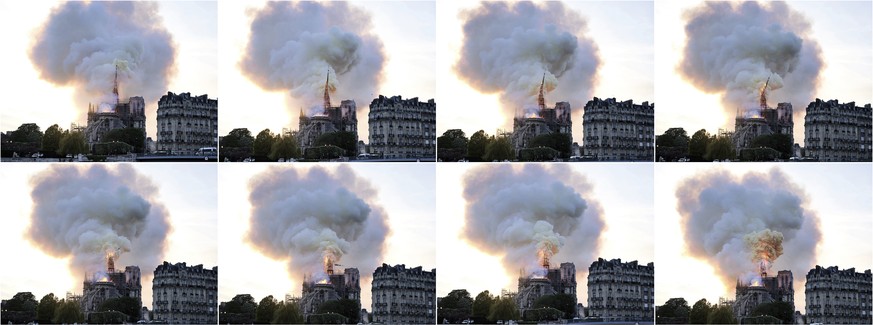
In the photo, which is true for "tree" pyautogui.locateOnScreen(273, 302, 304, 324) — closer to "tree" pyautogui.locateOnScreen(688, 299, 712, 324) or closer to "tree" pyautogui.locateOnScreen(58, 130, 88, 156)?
"tree" pyautogui.locateOnScreen(58, 130, 88, 156)

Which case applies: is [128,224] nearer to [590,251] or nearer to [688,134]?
[590,251]

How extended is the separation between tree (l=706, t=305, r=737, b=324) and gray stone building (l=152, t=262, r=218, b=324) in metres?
9.94

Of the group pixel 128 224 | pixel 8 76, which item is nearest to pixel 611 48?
pixel 128 224

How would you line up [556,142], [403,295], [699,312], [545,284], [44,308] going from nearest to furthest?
[403,295] → [44,308] → [699,312] → [545,284] → [556,142]

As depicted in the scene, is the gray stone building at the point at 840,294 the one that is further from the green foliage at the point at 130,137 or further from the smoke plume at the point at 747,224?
the green foliage at the point at 130,137

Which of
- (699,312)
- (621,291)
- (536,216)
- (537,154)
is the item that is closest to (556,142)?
(537,154)

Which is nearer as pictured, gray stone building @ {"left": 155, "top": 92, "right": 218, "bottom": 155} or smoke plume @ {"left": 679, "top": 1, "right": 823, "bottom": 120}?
gray stone building @ {"left": 155, "top": 92, "right": 218, "bottom": 155}

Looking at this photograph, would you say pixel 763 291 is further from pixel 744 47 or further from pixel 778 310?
pixel 744 47

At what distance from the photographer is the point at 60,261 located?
28859 millimetres

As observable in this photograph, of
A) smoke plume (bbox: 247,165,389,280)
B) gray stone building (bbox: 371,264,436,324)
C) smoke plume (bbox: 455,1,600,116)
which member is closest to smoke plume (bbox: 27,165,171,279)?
smoke plume (bbox: 247,165,389,280)

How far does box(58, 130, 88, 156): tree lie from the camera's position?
29.0m

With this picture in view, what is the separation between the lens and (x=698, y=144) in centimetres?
2909

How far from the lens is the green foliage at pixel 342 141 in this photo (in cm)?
2906

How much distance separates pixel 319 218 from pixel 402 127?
2.48m
